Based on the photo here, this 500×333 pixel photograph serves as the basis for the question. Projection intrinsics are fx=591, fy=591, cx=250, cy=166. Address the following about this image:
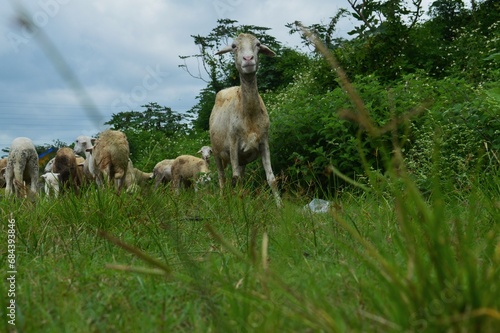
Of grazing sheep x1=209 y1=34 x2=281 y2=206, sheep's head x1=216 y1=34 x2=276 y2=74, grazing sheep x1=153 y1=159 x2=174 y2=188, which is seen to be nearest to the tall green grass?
grazing sheep x1=209 y1=34 x2=281 y2=206

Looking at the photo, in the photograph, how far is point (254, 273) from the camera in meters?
1.96

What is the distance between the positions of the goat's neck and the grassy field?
300cm

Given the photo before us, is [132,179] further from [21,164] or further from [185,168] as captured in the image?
[185,168]

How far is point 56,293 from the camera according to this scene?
8.38 ft

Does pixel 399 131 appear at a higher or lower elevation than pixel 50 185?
higher

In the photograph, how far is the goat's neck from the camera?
8.04m

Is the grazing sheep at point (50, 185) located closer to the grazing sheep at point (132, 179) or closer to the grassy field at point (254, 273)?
the grassy field at point (254, 273)

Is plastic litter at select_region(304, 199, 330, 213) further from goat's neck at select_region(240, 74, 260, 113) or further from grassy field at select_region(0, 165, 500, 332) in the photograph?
goat's neck at select_region(240, 74, 260, 113)

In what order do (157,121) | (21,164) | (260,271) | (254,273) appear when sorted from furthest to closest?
(157,121) < (21,164) < (254,273) < (260,271)

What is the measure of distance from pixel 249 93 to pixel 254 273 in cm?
625

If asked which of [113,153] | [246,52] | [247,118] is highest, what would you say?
[246,52]

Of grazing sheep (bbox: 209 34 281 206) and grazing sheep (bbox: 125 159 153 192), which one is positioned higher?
grazing sheep (bbox: 209 34 281 206)

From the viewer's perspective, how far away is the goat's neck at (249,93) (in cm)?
804

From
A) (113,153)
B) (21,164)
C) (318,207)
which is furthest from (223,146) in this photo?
(318,207)
